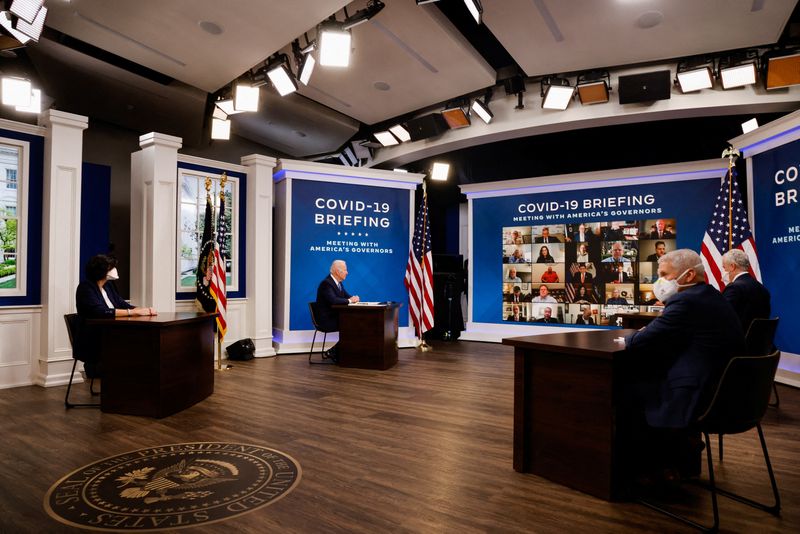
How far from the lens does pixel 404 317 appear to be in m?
8.87

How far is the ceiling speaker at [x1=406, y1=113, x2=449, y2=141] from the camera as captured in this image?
875 cm

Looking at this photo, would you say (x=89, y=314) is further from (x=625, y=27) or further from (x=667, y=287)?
(x=625, y=27)

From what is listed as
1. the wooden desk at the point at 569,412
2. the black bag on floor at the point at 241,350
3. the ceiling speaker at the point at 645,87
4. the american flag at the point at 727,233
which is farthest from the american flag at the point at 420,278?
the wooden desk at the point at 569,412

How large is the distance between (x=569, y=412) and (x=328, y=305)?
4.53 meters

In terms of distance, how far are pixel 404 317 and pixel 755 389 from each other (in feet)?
21.9

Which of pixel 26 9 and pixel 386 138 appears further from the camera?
pixel 386 138

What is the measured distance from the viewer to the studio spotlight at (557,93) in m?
7.36

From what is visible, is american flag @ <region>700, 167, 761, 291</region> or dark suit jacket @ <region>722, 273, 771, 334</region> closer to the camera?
dark suit jacket @ <region>722, 273, 771, 334</region>

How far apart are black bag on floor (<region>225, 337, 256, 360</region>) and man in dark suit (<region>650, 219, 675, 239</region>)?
6.66 m

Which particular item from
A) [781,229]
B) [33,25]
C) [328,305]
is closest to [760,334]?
[781,229]

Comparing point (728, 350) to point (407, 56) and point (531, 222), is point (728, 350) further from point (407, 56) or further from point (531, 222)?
point (531, 222)

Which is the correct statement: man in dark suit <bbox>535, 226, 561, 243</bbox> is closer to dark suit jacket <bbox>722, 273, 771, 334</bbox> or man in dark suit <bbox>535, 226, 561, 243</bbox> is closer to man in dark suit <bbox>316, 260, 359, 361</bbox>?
man in dark suit <bbox>316, 260, 359, 361</bbox>

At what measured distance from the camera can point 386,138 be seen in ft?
30.7

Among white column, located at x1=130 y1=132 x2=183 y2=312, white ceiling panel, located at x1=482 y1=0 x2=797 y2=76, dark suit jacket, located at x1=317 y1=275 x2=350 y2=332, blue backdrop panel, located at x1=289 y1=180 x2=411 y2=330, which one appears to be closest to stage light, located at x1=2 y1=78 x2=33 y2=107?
white column, located at x1=130 y1=132 x2=183 y2=312
